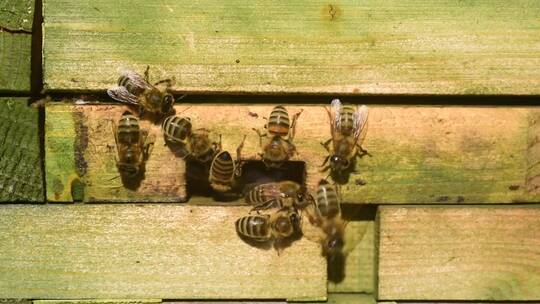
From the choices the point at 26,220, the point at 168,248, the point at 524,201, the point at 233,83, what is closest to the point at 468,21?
the point at 524,201

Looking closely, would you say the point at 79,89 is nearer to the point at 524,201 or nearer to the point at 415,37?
the point at 415,37

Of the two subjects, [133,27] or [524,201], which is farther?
[524,201]

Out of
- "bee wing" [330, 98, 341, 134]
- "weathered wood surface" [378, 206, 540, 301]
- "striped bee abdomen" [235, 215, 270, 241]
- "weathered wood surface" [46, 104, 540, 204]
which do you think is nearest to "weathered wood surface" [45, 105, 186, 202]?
"weathered wood surface" [46, 104, 540, 204]

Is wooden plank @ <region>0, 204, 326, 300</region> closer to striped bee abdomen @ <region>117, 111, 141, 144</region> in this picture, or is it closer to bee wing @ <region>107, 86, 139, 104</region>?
→ striped bee abdomen @ <region>117, 111, 141, 144</region>

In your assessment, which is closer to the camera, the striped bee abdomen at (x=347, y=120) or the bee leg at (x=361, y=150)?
the striped bee abdomen at (x=347, y=120)

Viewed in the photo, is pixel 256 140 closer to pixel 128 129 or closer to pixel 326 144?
pixel 326 144

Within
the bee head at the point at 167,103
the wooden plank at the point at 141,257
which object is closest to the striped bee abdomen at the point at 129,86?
the bee head at the point at 167,103

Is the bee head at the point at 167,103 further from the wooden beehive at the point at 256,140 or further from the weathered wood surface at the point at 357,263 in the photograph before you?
the weathered wood surface at the point at 357,263
